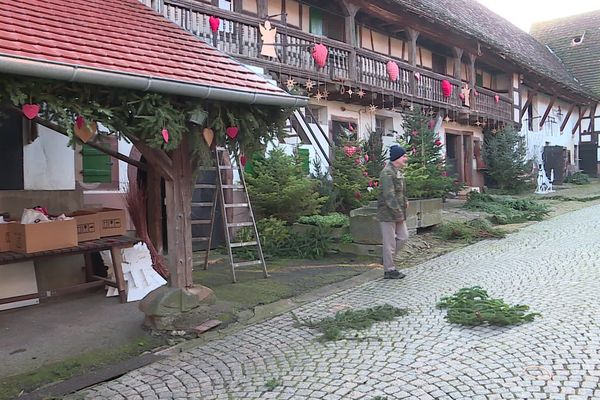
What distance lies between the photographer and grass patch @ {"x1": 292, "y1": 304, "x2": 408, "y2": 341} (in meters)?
4.61

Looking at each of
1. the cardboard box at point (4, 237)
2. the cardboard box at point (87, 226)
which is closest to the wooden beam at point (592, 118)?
the cardboard box at point (87, 226)

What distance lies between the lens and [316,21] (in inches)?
543

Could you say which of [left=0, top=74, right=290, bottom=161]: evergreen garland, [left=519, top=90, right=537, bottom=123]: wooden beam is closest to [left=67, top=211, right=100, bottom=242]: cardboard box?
[left=0, top=74, right=290, bottom=161]: evergreen garland

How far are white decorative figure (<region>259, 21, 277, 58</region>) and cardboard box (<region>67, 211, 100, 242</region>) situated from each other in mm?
5327

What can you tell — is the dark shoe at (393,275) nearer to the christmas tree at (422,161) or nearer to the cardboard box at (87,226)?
the christmas tree at (422,161)

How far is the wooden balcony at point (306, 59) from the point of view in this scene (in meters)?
9.35

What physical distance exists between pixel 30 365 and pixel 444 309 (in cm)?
367

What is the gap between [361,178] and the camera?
10.5 metres

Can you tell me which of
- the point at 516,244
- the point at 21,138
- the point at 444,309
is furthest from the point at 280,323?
the point at 516,244

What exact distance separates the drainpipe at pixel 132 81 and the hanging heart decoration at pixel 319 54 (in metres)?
6.23

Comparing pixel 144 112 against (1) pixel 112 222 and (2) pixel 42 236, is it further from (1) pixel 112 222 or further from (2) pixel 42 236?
(1) pixel 112 222

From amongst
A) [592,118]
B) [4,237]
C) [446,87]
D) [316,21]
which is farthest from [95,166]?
[592,118]

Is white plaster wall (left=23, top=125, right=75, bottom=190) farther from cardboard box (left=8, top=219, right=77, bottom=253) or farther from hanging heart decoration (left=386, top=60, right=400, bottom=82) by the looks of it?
hanging heart decoration (left=386, top=60, right=400, bottom=82)

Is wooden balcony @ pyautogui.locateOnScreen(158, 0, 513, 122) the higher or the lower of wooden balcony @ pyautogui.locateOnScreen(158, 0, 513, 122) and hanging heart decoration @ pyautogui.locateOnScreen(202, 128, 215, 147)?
the higher
